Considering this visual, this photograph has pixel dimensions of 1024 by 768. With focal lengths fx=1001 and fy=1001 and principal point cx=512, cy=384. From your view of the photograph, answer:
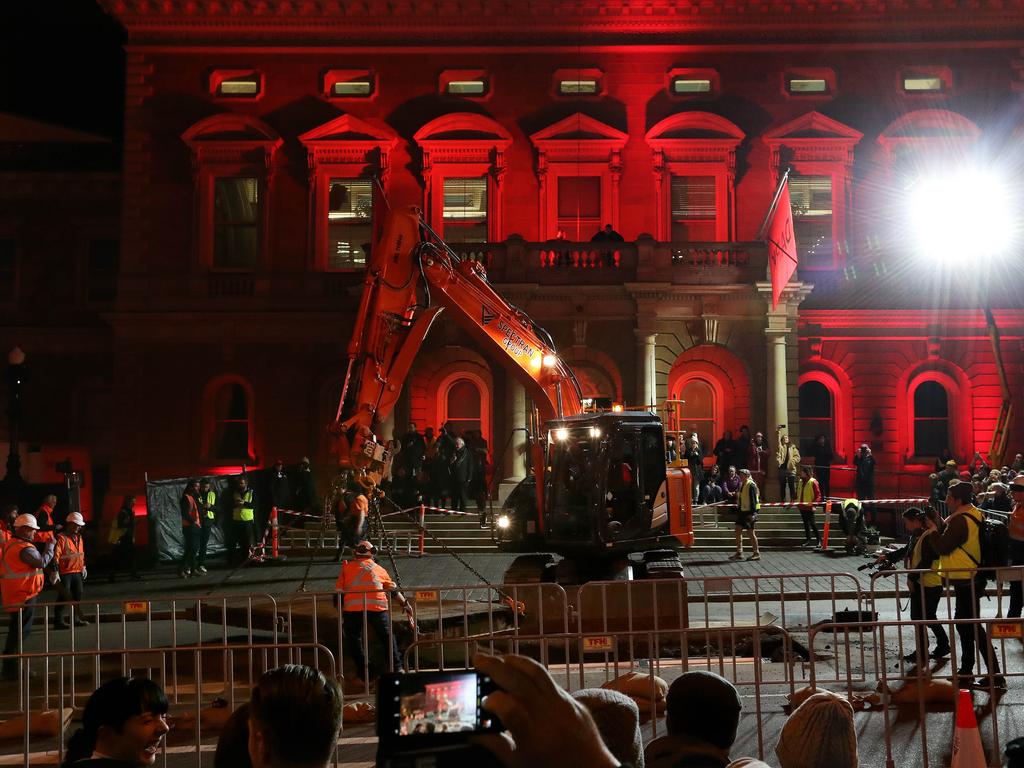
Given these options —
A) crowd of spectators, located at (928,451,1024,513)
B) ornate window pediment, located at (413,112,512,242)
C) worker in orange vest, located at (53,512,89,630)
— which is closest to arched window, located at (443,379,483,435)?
ornate window pediment, located at (413,112,512,242)

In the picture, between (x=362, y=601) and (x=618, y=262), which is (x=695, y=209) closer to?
(x=618, y=262)

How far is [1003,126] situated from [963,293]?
5.06m

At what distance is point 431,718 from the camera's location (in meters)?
3.10

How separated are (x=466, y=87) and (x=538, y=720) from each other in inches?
1144

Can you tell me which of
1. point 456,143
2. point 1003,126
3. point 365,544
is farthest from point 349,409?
point 1003,126

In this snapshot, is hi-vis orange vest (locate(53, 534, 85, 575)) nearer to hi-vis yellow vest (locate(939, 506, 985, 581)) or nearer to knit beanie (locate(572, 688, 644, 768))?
hi-vis yellow vest (locate(939, 506, 985, 581))

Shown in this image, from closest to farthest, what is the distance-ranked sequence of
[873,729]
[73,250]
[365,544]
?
[873,729] < [365,544] < [73,250]

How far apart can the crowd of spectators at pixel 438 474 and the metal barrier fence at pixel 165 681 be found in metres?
11.8

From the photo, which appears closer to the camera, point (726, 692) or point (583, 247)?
point (726, 692)

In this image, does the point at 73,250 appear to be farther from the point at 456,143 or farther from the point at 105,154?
the point at 456,143

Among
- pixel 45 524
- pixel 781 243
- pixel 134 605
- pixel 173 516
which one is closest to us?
pixel 134 605

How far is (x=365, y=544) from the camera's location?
33.8 feet

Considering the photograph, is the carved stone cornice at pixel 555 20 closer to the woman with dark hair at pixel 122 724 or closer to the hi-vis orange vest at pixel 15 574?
the hi-vis orange vest at pixel 15 574

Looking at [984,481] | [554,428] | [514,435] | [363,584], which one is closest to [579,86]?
[514,435]
